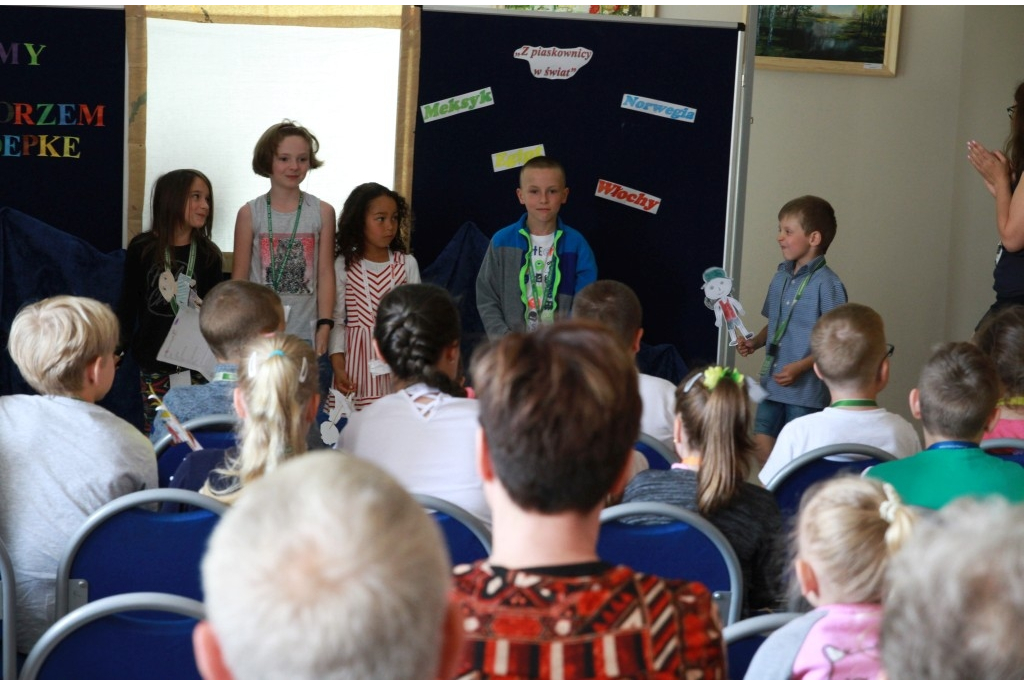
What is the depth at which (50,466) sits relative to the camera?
211 centimetres

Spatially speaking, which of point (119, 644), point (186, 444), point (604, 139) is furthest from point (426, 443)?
point (604, 139)

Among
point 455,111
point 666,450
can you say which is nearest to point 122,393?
point 455,111

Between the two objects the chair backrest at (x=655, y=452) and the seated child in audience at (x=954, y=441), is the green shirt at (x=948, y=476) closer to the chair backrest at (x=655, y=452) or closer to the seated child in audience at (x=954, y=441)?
the seated child in audience at (x=954, y=441)

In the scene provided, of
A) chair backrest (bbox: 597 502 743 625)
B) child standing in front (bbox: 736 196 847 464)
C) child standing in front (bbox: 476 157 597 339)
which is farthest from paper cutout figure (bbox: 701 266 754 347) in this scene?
chair backrest (bbox: 597 502 743 625)

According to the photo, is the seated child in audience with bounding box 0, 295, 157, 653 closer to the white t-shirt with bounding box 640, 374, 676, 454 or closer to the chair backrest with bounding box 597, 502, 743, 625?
the chair backrest with bounding box 597, 502, 743, 625

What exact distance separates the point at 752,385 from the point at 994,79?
13.1 feet

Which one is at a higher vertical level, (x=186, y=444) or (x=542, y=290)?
(x=542, y=290)

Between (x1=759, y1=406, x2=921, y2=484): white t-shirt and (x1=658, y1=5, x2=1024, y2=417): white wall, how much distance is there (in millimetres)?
3260

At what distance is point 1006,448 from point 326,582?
2101 mm

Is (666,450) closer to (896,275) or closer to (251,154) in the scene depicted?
(251,154)

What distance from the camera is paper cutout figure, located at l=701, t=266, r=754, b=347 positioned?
4434 millimetres

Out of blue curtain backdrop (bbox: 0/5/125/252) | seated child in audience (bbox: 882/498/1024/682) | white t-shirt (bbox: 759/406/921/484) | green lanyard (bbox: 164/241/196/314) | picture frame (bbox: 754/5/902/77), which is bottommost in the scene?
white t-shirt (bbox: 759/406/921/484)

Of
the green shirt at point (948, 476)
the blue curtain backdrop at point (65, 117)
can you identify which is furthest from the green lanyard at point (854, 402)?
the blue curtain backdrop at point (65, 117)

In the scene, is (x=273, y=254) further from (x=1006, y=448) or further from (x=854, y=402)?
(x=1006, y=448)
